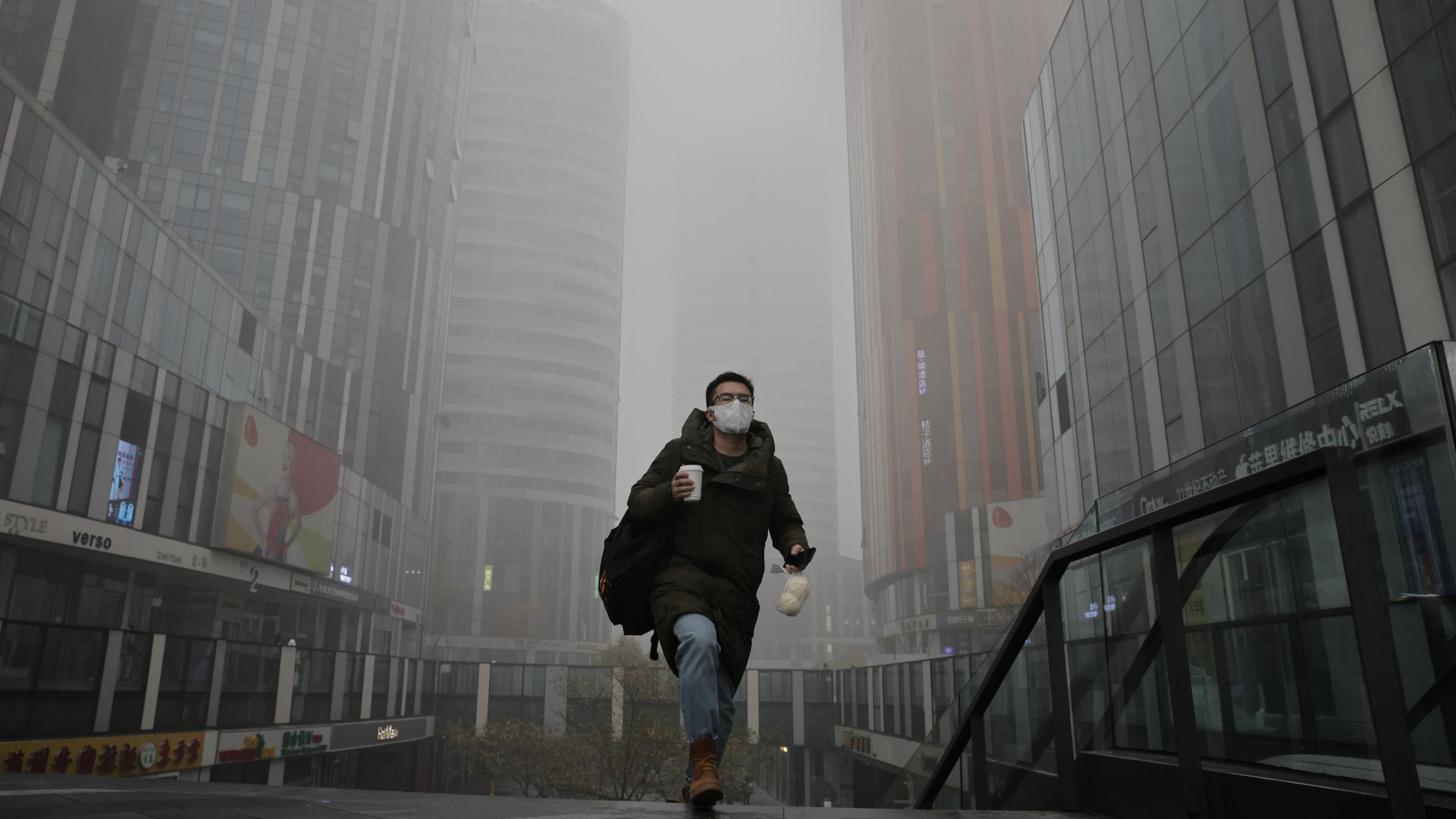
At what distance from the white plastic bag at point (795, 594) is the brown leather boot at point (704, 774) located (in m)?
0.69

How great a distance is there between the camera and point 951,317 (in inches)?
3054

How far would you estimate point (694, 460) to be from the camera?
15.9 ft

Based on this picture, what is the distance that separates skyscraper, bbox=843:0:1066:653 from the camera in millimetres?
72812

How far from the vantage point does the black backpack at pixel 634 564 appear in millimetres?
4688

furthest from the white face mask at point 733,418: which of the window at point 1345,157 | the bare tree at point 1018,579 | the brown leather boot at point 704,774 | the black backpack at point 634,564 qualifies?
the bare tree at point 1018,579

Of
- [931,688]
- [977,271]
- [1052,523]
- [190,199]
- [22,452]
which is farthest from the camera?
[977,271]

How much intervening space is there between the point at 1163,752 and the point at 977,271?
76993 mm

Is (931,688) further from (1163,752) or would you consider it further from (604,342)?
(604,342)

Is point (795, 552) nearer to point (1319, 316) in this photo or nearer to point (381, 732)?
point (1319, 316)

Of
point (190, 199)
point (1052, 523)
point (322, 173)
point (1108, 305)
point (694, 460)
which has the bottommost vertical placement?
point (694, 460)

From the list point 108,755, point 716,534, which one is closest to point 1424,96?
point 716,534

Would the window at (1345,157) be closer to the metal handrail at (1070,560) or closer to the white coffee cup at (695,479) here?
the metal handrail at (1070,560)

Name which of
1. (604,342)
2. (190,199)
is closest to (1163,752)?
(190,199)

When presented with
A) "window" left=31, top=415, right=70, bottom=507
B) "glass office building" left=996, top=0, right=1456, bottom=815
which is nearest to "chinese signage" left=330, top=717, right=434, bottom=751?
"window" left=31, top=415, right=70, bottom=507
